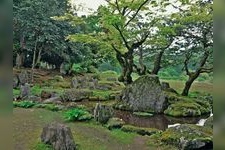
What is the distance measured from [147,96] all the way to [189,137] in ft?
16.8

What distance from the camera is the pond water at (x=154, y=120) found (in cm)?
933

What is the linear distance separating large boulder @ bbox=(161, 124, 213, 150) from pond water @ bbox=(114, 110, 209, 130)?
2302mm

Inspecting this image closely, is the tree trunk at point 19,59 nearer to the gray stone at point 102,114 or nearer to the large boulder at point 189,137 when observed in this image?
the gray stone at point 102,114

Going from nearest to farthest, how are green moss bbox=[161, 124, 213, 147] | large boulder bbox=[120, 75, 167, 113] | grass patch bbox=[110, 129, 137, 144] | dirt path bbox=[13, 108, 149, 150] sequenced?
1. green moss bbox=[161, 124, 213, 147]
2. dirt path bbox=[13, 108, 149, 150]
3. grass patch bbox=[110, 129, 137, 144]
4. large boulder bbox=[120, 75, 167, 113]

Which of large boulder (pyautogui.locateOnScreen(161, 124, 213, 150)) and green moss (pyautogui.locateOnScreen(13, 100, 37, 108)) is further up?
green moss (pyautogui.locateOnScreen(13, 100, 37, 108))

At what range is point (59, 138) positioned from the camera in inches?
231

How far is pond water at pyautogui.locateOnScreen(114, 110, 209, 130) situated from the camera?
9327mm

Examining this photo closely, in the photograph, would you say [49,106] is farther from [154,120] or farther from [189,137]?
[189,137]

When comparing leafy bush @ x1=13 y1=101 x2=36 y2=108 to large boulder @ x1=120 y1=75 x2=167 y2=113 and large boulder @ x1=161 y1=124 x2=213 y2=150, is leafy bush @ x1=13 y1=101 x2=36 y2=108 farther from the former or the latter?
large boulder @ x1=161 y1=124 x2=213 y2=150

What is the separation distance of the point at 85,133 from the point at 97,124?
1.00m

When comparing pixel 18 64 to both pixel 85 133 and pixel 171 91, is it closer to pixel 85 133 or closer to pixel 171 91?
pixel 171 91

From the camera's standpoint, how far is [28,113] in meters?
9.26

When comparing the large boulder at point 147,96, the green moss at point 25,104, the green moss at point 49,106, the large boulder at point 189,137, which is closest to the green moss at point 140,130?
the large boulder at point 189,137

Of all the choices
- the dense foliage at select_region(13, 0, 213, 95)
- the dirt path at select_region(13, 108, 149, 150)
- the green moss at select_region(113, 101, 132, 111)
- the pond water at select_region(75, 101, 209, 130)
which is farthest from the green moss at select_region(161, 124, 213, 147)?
the dense foliage at select_region(13, 0, 213, 95)
